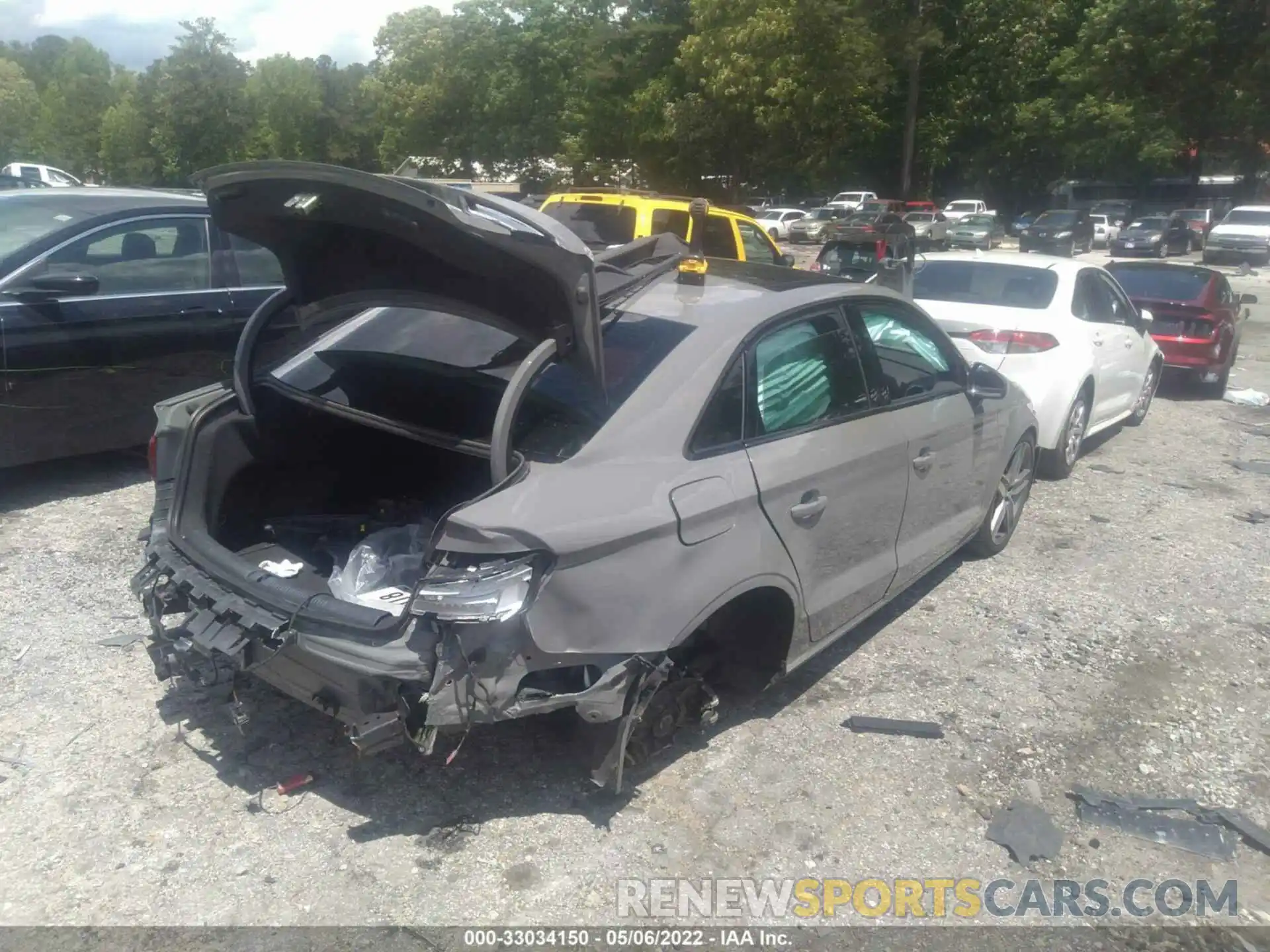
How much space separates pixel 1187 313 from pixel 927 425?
743cm

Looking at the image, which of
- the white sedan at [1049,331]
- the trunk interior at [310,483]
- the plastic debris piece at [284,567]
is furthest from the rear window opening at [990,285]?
the plastic debris piece at [284,567]

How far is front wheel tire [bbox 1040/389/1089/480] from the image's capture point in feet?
24.9

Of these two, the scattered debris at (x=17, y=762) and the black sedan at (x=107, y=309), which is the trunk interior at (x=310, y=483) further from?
the black sedan at (x=107, y=309)

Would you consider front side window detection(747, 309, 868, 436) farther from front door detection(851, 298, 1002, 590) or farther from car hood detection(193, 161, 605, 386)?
car hood detection(193, 161, 605, 386)

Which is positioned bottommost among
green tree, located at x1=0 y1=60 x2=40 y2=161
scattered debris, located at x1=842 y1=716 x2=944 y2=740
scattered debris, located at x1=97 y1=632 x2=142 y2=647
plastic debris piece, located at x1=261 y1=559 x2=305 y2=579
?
scattered debris, located at x1=842 y1=716 x2=944 y2=740

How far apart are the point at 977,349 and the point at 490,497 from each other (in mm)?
5422

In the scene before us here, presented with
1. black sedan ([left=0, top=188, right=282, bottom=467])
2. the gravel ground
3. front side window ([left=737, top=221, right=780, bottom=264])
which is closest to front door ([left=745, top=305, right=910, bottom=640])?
the gravel ground

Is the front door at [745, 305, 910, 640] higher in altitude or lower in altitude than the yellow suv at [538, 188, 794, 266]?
lower

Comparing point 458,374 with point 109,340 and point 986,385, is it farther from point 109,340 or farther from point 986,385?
point 109,340

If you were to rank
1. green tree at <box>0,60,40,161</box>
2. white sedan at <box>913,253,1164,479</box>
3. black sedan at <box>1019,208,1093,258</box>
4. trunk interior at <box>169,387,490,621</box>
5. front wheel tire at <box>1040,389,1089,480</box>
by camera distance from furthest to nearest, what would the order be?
green tree at <box>0,60,40,161</box> → black sedan at <box>1019,208,1093,258</box> → front wheel tire at <box>1040,389,1089,480</box> → white sedan at <box>913,253,1164,479</box> → trunk interior at <box>169,387,490,621</box>

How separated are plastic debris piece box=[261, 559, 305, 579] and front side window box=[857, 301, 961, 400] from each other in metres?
2.40

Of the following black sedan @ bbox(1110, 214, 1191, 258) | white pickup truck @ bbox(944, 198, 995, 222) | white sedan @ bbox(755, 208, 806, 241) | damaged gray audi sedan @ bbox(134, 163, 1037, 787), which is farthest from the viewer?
white pickup truck @ bbox(944, 198, 995, 222)

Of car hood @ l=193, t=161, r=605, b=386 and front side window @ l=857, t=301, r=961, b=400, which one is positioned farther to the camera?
front side window @ l=857, t=301, r=961, b=400

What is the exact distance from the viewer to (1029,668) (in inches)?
188
